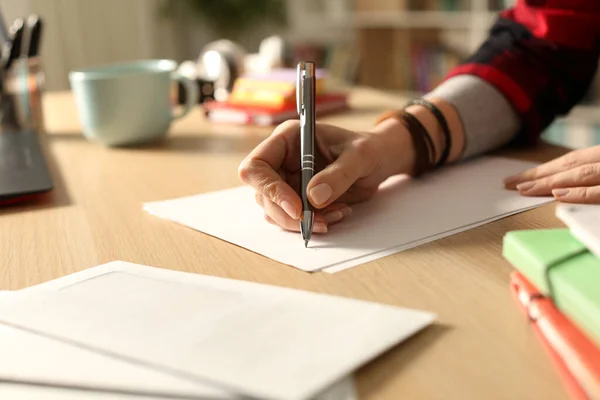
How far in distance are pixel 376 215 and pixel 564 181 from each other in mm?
185

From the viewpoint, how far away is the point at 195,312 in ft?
1.35

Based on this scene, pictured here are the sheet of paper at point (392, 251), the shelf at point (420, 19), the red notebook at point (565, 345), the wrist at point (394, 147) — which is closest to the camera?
the red notebook at point (565, 345)

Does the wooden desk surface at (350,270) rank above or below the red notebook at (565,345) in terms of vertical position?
below

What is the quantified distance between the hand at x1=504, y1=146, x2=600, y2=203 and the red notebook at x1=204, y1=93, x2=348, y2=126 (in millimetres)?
493

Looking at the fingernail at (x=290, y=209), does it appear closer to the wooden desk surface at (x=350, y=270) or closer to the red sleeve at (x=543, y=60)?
the wooden desk surface at (x=350, y=270)

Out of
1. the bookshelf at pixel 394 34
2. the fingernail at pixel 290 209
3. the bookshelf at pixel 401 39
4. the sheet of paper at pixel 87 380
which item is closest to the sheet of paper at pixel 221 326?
the sheet of paper at pixel 87 380

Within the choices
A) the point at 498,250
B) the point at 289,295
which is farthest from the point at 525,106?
the point at 289,295

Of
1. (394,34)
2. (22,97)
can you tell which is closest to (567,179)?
(22,97)

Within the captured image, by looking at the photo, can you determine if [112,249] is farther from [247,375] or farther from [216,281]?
[247,375]

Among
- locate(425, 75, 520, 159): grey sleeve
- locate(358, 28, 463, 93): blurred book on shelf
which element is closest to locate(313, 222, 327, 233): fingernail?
locate(425, 75, 520, 159): grey sleeve

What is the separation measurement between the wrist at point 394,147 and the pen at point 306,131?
138 millimetres

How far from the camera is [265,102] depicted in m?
1.19

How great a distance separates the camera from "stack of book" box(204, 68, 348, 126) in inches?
45.5

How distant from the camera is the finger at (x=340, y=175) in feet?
1.83
